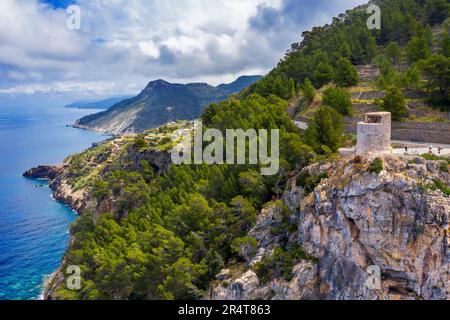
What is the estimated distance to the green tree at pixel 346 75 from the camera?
2230 inches

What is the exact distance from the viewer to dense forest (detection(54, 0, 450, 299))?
1304 inches

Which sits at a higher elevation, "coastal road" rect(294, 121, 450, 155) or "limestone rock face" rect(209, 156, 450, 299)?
"coastal road" rect(294, 121, 450, 155)

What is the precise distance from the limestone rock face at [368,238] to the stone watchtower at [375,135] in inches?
40.9

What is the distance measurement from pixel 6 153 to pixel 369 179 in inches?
7450

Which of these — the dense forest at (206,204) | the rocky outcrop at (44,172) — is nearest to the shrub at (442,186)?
the dense forest at (206,204)

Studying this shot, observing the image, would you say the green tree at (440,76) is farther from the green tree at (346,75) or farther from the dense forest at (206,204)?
the green tree at (346,75)

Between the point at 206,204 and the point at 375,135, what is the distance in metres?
16.5

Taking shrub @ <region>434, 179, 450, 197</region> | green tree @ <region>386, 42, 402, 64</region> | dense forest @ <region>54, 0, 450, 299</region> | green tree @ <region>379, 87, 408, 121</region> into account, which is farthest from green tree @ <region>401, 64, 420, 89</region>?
shrub @ <region>434, 179, 450, 197</region>

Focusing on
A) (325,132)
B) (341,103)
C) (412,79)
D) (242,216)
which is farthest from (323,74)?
(242,216)

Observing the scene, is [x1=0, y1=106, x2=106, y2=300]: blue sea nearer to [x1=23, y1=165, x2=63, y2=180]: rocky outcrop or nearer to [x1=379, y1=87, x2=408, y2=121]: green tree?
[x1=23, y1=165, x2=63, y2=180]: rocky outcrop

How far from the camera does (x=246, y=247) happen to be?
3177 cm

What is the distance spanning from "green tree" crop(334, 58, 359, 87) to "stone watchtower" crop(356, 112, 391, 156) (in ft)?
98.3
